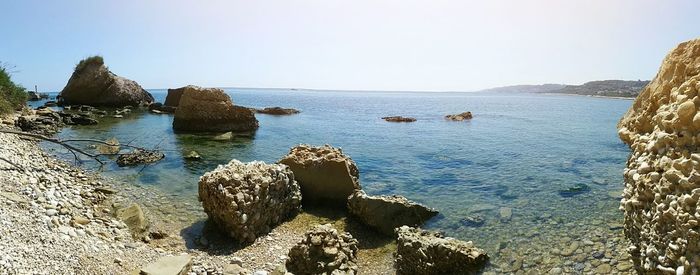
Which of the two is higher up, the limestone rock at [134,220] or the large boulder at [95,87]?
the large boulder at [95,87]

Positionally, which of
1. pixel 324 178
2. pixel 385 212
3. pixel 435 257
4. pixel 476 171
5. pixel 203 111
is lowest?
pixel 476 171

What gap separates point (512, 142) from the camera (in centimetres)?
3253

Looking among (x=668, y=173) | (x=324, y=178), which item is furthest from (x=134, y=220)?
(x=668, y=173)

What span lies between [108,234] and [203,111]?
2456 cm

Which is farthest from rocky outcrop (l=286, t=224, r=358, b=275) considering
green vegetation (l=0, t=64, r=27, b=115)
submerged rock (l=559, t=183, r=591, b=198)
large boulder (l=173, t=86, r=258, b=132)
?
green vegetation (l=0, t=64, r=27, b=115)

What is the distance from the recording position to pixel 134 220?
38.7ft

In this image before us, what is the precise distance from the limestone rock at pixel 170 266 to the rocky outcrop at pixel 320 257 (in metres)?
2.48

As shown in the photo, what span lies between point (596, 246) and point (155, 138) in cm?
2916

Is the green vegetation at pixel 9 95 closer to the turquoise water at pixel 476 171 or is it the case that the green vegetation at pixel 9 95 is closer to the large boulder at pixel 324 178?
the turquoise water at pixel 476 171

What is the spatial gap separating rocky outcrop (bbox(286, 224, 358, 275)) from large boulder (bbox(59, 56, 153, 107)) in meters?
52.1

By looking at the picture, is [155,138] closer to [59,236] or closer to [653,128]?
[59,236]

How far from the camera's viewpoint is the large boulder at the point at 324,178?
47.2 feet

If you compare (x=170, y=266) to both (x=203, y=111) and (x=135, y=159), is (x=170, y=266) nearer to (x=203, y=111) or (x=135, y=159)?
(x=135, y=159)

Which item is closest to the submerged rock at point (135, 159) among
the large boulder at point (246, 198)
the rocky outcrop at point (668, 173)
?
the large boulder at point (246, 198)
